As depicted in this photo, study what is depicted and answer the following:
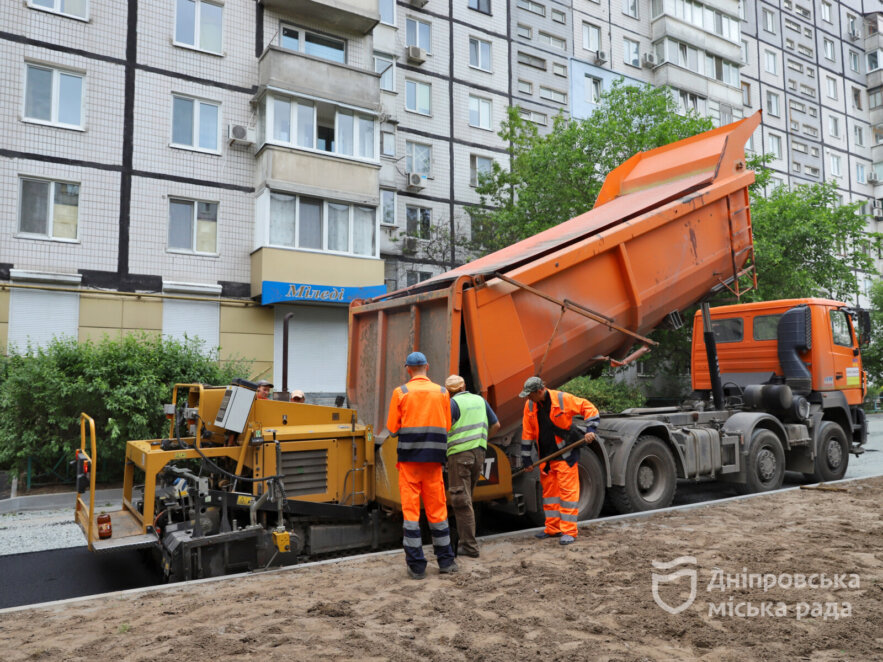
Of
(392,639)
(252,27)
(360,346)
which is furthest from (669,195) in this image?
(252,27)

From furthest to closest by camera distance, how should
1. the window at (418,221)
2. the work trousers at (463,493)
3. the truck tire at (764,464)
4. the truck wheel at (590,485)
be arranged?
the window at (418,221)
the truck tire at (764,464)
the truck wheel at (590,485)
the work trousers at (463,493)

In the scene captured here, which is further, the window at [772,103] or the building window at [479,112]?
the window at [772,103]

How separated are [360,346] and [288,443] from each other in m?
1.58

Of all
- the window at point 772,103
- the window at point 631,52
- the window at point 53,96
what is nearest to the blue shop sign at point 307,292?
the window at point 53,96

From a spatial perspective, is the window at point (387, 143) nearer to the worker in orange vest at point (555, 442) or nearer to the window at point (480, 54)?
the window at point (480, 54)

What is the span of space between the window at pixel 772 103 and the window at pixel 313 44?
23580mm

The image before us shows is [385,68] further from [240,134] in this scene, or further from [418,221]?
[240,134]

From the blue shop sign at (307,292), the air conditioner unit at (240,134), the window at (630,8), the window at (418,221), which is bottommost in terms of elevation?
the blue shop sign at (307,292)

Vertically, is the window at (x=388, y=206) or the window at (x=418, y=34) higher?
the window at (x=418, y=34)

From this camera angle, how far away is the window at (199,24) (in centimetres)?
1595

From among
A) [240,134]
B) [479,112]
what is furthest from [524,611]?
[479,112]

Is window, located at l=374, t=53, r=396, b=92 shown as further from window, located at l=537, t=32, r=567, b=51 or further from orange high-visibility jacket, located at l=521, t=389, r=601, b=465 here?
orange high-visibility jacket, located at l=521, t=389, r=601, b=465

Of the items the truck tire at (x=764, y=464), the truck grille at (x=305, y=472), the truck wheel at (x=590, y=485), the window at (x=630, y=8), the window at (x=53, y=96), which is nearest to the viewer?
the truck grille at (x=305, y=472)

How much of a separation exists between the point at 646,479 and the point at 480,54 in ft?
63.4
